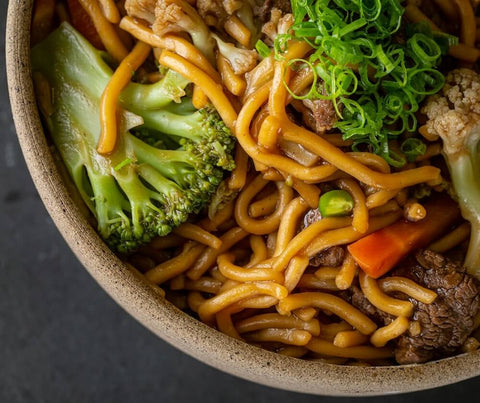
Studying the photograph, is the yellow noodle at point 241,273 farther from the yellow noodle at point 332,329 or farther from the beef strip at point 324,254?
the yellow noodle at point 332,329

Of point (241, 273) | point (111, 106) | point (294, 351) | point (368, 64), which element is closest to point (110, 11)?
point (111, 106)

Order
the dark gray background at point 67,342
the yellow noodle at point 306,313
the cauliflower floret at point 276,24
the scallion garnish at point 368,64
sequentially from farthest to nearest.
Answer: the dark gray background at point 67,342 → the yellow noodle at point 306,313 → the cauliflower floret at point 276,24 → the scallion garnish at point 368,64

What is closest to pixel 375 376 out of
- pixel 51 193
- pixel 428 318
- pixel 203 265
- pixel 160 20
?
pixel 428 318

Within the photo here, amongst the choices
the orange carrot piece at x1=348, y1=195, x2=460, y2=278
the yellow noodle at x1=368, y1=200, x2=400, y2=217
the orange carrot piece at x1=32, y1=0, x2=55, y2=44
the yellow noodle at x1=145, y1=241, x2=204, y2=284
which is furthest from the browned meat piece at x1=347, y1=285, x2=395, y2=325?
the orange carrot piece at x1=32, y1=0, x2=55, y2=44

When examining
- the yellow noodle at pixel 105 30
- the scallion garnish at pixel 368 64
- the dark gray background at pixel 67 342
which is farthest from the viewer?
the dark gray background at pixel 67 342

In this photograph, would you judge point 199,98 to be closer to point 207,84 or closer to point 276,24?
point 207,84

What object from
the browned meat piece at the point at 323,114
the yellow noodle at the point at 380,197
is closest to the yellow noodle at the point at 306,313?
the yellow noodle at the point at 380,197
